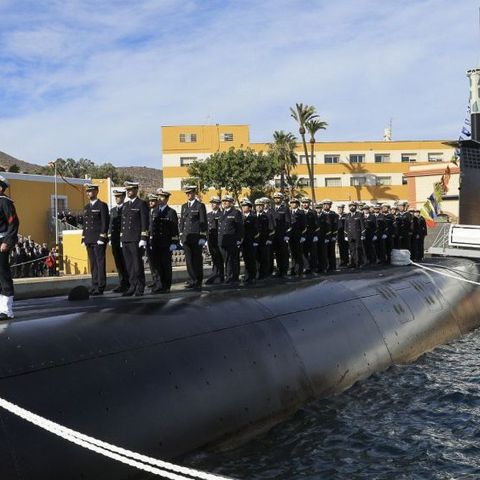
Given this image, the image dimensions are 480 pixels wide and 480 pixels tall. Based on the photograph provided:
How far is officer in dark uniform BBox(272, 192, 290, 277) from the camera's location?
14.9 meters

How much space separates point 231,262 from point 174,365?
7030 mm

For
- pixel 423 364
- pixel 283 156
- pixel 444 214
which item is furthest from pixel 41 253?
pixel 283 156

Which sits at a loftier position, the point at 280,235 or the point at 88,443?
the point at 280,235

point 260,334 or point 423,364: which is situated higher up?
point 260,334

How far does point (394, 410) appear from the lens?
865 cm

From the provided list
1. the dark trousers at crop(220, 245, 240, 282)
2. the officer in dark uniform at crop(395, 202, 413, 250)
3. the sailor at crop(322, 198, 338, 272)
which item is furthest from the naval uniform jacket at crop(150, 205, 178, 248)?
the officer in dark uniform at crop(395, 202, 413, 250)

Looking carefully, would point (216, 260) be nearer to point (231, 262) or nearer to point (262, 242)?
point (231, 262)

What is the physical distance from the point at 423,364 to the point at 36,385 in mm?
8001

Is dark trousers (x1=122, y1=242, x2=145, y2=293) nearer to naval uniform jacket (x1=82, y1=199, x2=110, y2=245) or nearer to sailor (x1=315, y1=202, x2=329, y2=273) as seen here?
naval uniform jacket (x1=82, y1=199, x2=110, y2=245)

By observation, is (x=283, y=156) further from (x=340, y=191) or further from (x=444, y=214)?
(x=444, y=214)

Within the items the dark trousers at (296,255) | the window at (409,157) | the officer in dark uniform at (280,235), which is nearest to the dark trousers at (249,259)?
the officer in dark uniform at (280,235)

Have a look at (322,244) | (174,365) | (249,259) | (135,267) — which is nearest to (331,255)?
(322,244)

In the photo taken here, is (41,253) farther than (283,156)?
No

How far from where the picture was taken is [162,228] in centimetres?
1089
